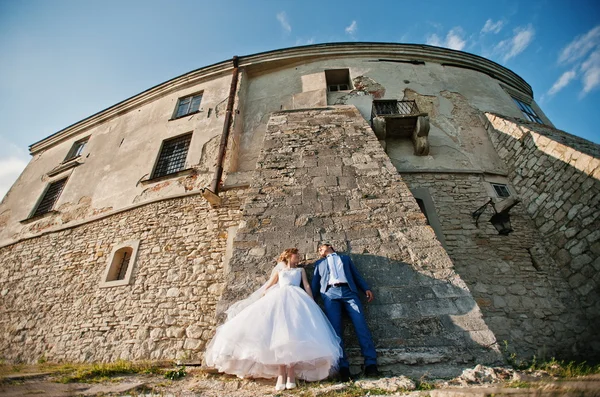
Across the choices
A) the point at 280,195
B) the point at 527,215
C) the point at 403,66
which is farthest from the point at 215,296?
the point at 403,66

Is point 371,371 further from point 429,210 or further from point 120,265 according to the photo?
point 120,265

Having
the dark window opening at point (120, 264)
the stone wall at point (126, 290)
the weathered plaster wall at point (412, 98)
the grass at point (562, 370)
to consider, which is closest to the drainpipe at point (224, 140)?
the stone wall at point (126, 290)

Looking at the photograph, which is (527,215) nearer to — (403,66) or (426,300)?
(426,300)

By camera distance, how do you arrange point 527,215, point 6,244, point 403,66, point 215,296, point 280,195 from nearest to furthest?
point 280,195
point 215,296
point 527,215
point 6,244
point 403,66

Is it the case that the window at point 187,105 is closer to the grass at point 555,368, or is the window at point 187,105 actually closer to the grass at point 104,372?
the grass at point 104,372

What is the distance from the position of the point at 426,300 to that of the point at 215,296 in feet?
12.6

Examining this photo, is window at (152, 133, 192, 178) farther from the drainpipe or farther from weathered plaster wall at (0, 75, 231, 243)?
the drainpipe

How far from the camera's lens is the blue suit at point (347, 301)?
244cm

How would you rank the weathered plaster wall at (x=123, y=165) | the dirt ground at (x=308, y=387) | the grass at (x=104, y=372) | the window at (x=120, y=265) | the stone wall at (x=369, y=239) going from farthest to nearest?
the weathered plaster wall at (x=123, y=165) < the window at (x=120, y=265) < the grass at (x=104, y=372) < the stone wall at (x=369, y=239) < the dirt ground at (x=308, y=387)

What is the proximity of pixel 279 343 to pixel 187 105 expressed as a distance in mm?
10014

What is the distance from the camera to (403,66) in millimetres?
9469

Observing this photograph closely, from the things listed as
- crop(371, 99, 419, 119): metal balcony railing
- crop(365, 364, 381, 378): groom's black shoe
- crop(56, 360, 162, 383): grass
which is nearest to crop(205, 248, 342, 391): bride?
crop(365, 364, 381, 378): groom's black shoe

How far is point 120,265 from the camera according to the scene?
20.4 ft

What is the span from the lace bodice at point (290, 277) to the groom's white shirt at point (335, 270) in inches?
13.9
